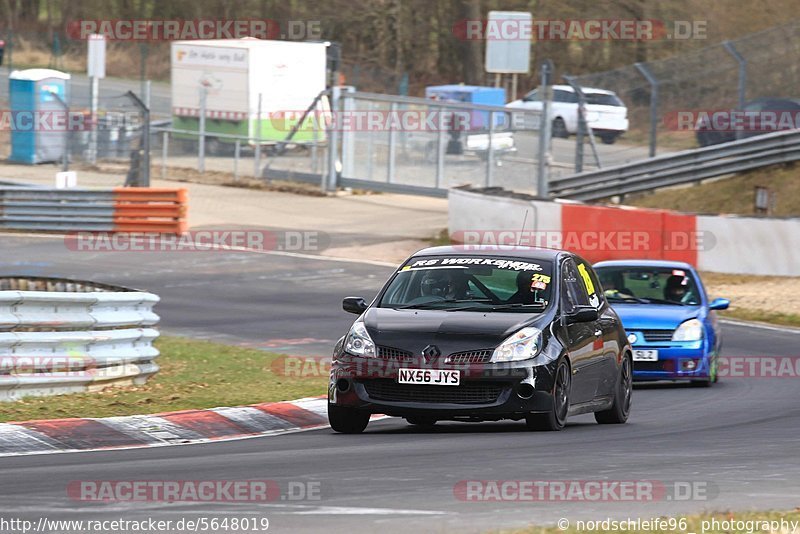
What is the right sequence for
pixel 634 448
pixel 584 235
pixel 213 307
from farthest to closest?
pixel 584 235
pixel 213 307
pixel 634 448

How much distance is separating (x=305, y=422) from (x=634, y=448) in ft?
9.25

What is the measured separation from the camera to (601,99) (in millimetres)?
30281

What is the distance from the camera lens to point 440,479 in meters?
8.00

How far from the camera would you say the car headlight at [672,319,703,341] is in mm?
15125

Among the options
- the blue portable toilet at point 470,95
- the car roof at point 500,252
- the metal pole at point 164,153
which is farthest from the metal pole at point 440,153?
the car roof at point 500,252

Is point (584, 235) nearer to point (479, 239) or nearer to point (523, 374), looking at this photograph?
point (479, 239)

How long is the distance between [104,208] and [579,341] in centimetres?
1896

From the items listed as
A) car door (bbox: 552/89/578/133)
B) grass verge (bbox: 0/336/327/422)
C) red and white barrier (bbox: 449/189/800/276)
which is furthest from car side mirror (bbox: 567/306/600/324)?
car door (bbox: 552/89/578/133)

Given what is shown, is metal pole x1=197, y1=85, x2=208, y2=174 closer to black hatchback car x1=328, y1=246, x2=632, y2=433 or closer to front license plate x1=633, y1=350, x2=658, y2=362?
front license plate x1=633, y1=350, x2=658, y2=362

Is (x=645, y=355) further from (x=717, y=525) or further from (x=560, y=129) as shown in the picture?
(x=560, y=129)

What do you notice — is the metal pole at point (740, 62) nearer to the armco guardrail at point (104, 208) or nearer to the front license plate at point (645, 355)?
the armco guardrail at point (104, 208)

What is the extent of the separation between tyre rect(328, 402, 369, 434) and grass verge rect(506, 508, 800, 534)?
12.6 feet

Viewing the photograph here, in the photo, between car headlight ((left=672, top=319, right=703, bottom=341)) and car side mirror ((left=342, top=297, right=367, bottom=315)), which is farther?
car headlight ((left=672, top=319, right=703, bottom=341))

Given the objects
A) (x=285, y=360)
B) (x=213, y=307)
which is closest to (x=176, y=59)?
(x=213, y=307)
